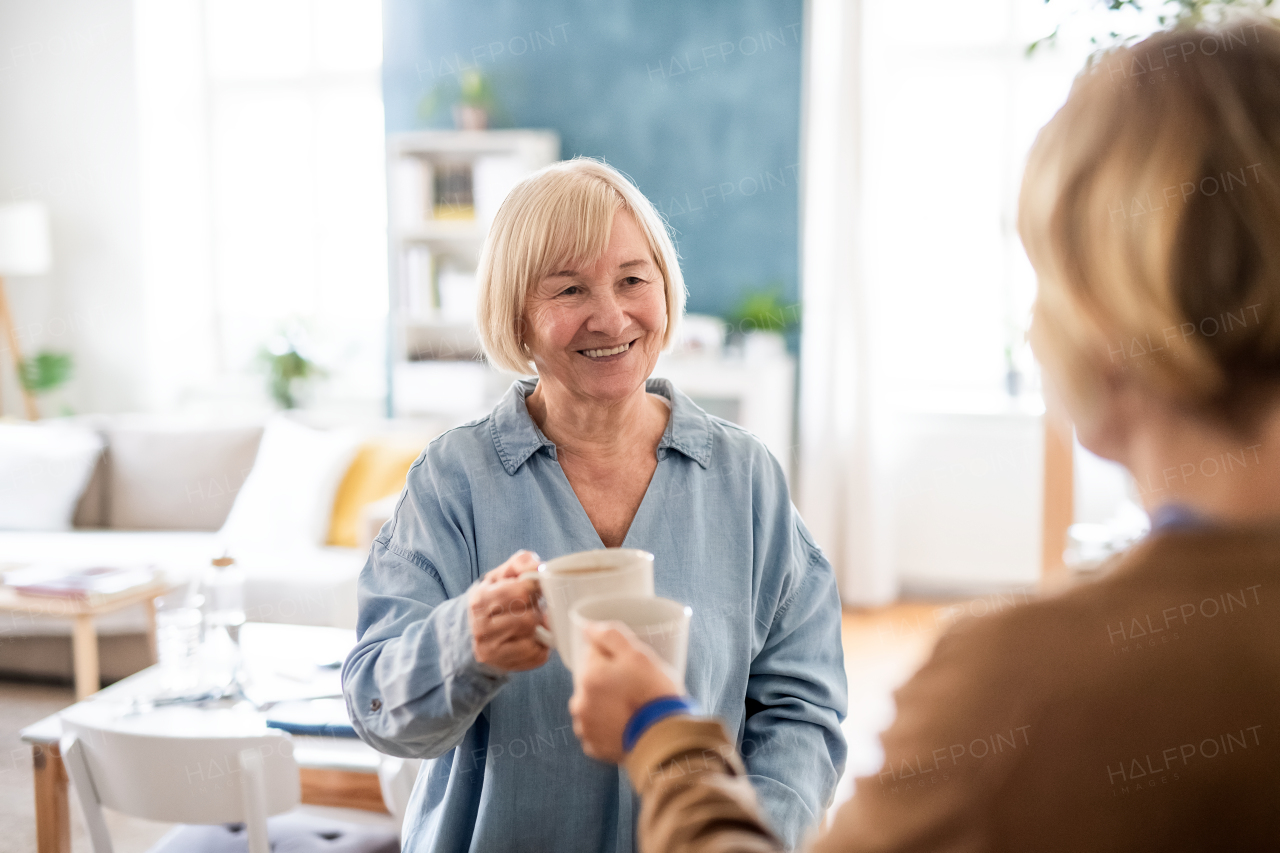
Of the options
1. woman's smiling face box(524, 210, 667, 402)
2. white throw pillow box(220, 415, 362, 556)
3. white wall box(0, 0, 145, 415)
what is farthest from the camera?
white wall box(0, 0, 145, 415)

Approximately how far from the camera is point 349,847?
5.81 feet

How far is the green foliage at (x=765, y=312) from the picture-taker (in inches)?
180

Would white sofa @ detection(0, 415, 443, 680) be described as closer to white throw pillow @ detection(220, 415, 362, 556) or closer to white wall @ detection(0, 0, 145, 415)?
white throw pillow @ detection(220, 415, 362, 556)

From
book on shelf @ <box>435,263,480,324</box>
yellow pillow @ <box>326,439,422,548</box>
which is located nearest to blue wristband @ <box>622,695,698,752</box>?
yellow pillow @ <box>326,439,422,548</box>

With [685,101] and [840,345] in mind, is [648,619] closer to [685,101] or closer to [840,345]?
[840,345]

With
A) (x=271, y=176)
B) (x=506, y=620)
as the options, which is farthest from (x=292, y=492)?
(x=506, y=620)

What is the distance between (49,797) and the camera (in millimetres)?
1912

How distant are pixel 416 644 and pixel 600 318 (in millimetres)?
438

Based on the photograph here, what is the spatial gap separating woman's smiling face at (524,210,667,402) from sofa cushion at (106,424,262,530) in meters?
3.33

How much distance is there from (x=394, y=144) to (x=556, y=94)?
2.70 ft

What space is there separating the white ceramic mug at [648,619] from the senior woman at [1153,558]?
22 cm

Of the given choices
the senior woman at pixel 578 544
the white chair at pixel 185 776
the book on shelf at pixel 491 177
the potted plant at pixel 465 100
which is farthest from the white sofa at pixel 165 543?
the senior woman at pixel 578 544

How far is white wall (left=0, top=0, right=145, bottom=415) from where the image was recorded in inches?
214

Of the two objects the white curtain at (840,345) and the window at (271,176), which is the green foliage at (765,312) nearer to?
the white curtain at (840,345)
